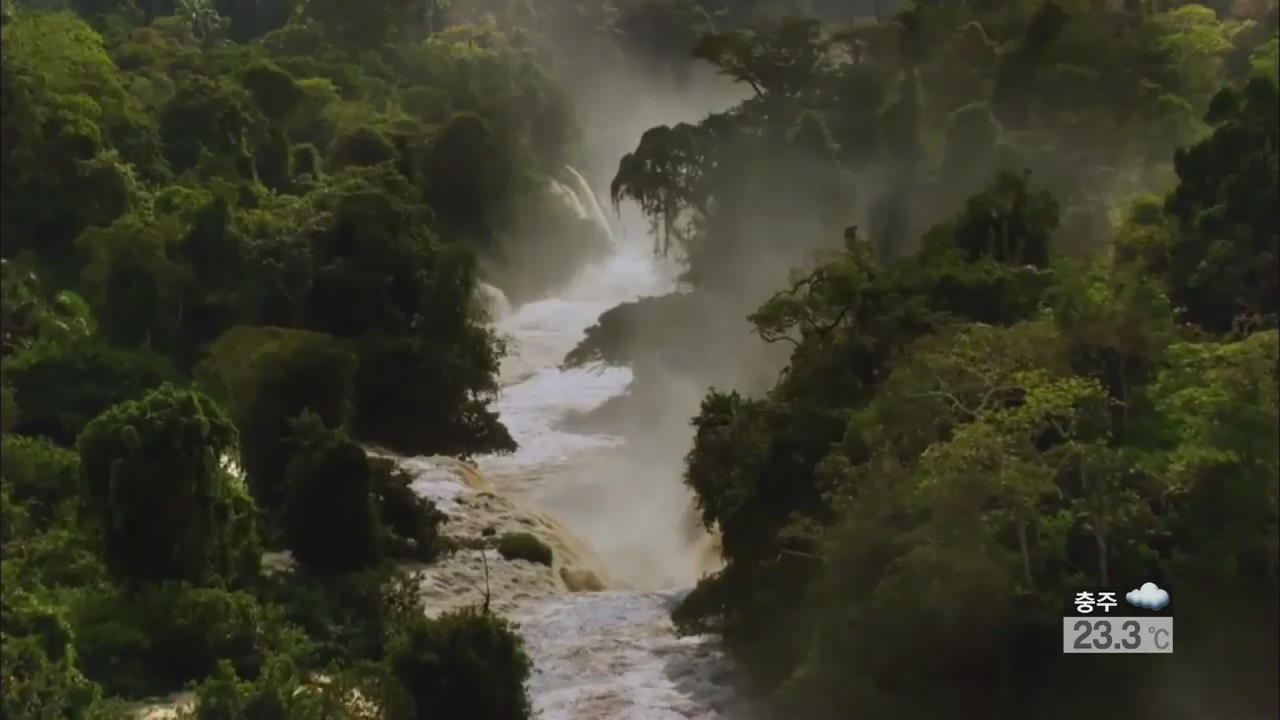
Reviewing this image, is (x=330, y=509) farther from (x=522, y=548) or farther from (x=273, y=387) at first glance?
(x=522, y=548)

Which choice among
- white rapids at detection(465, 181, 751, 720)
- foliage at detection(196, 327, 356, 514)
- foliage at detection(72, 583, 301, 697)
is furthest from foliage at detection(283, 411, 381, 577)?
foliage at detection(72, 583, 301, 697)

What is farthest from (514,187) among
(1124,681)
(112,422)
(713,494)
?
(1124,681)

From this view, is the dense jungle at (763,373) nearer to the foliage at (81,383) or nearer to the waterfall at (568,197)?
the foliage at (81,383)

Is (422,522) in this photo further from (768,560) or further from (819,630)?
(819,630)
